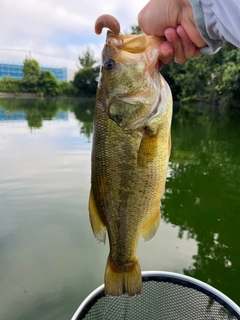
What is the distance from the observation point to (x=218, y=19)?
1322mm

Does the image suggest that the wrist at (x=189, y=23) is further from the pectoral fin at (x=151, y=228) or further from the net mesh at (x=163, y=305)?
the net mesh at (x=163, y=305)

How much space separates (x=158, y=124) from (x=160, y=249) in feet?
10.4

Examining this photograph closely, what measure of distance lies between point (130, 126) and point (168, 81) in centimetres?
4705

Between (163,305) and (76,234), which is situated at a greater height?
(163,305)

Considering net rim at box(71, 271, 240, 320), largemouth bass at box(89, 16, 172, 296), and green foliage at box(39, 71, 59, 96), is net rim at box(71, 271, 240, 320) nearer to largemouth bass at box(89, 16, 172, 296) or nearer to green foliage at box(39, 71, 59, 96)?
largemouth bass at box(89, 16, 172, 296)

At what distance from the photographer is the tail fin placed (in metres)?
1.71

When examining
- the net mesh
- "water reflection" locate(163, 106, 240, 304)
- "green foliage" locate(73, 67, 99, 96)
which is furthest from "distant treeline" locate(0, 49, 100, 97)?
the net mesh

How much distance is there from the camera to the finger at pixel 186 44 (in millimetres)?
1534

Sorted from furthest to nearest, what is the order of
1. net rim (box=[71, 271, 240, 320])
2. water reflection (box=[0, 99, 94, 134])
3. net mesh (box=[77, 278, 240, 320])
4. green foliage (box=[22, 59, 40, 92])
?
green foliage (box=[22, 59, 40, 92])
water reflection (box=[0, 99, 94, 134])
net mesh (box=[77, 278, 240, 320])
net rim (box=[71, 271, 240, 320])

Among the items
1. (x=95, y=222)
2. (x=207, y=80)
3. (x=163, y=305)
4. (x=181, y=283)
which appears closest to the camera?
(x=95, y=222)

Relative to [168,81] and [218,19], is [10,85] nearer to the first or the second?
[168,81]

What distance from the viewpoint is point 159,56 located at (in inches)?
60.2

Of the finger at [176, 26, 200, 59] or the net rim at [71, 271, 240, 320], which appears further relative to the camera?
the net rim at [71, 271, 240, 320]

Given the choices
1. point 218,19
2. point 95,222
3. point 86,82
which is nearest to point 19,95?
point 86,82
